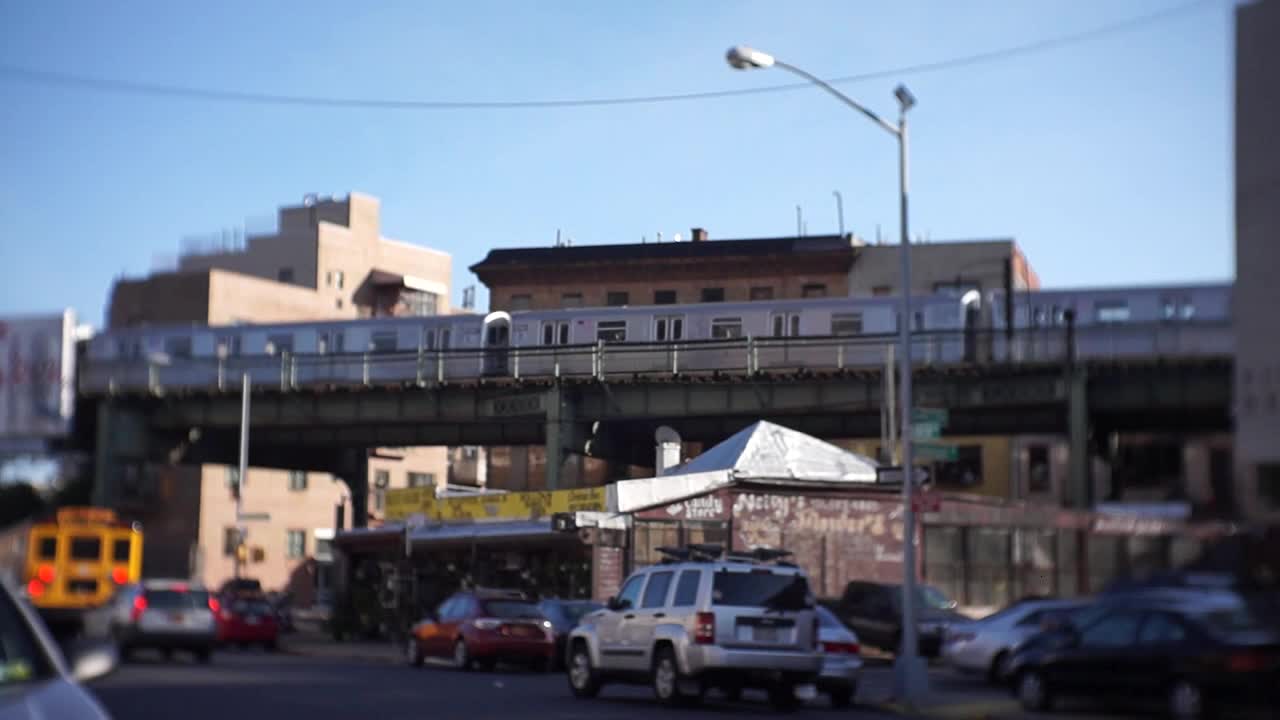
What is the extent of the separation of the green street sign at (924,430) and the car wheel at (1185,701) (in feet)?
31.9

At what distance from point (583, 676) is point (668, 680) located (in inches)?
91.5

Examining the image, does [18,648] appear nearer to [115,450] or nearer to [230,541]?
[115,450]

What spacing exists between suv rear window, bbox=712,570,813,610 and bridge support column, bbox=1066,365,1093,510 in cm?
440

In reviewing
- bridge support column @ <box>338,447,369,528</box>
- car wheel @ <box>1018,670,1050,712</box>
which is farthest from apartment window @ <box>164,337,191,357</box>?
bridge support column @ <box>338,447,369,528</box>

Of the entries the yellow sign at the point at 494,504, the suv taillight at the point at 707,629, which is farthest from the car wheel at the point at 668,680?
the yellow sign at the point at 494,504

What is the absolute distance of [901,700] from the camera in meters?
24.5

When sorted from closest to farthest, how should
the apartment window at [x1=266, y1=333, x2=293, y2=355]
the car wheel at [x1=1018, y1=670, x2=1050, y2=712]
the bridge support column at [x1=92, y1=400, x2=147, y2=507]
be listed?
the bridge support column at [x1=92, y1=400, x2=147, y2=507] → the car wheel at [x1=1018, y1=670, x2=1050, y2=712] → the apartment window at [x1=266, y1=333, x2=293, y2=355]

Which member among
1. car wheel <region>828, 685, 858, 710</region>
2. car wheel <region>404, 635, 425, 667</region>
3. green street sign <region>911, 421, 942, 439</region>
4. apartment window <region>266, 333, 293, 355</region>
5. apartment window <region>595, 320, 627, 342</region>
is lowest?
car wheel <region>404, 635, 425, 667</region>

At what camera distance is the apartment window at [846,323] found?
62.0 metres

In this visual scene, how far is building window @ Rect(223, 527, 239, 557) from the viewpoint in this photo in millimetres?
56850

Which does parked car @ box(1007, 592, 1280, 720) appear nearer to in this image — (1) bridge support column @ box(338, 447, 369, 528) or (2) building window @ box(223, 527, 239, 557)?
(2) building window @ box(223, 527, 239, 557)

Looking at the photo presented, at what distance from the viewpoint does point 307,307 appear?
62312mm

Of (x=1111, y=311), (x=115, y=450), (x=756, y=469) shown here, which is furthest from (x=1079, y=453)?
(x=756, y=469)

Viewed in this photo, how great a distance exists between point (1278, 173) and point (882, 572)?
34384 millimetres
